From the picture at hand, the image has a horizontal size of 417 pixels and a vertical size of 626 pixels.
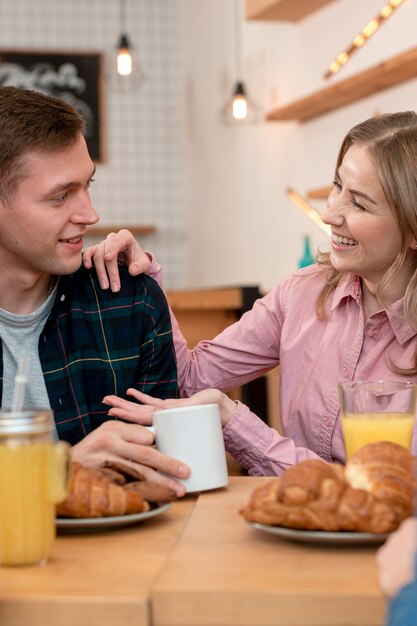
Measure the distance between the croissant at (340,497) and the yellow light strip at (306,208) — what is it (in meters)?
2.70

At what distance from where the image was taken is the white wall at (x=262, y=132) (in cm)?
377

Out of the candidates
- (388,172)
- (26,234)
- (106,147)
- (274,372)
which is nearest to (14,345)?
(26,234)

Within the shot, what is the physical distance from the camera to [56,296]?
1877 millimetres

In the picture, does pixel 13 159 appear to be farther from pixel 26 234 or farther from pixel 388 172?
pixel 388 172

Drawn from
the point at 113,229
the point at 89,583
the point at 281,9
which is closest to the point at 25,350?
the point at 89,583

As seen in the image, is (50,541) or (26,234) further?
(26,234)

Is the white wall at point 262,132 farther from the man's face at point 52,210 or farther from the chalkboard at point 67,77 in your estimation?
the man's face at point 52,210

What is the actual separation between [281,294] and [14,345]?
592 mm

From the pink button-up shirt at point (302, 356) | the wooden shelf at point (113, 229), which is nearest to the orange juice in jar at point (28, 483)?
the pink button-up shirt at point (302, 356)

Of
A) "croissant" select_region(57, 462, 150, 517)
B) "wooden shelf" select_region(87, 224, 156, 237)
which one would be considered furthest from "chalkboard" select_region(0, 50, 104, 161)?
"croissant" select_region(57, 462, 150, 517)

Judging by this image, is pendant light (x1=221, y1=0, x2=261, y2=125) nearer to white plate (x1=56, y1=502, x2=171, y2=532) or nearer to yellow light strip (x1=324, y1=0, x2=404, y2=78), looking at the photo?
yellow light strip (x1=324, y1=0, x2=404, y2=78)

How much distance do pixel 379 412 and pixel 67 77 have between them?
5077 millimetres

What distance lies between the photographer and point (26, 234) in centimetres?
181

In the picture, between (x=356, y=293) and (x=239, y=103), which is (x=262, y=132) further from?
(x=356, y=293)
